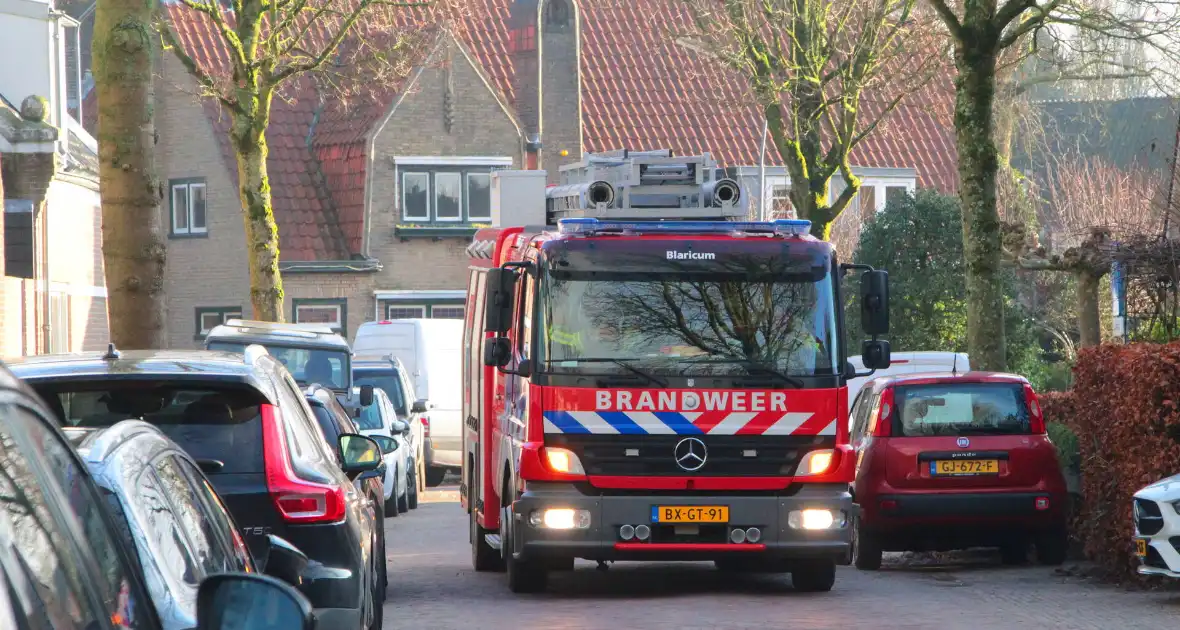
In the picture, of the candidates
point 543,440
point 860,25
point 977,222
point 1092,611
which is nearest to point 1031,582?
point 1092,611

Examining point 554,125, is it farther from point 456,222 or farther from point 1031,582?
point 1031,582

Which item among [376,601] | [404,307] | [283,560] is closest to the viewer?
[283,560]

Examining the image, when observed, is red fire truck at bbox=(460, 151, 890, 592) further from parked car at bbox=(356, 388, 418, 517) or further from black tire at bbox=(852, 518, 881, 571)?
parked car at bbox=(356, 388, 418, 517)

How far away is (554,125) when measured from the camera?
47.5 metres

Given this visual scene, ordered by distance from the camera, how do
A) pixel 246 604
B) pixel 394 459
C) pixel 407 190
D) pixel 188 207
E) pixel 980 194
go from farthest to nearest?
1. pixel 188 207
2. pixel 407 190
3. pixel 394 459
4. pixel 980 194
5. pixel 246 604

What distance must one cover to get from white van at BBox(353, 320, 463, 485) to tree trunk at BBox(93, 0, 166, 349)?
21.5 metres

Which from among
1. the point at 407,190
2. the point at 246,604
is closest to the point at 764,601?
the point at 246,604

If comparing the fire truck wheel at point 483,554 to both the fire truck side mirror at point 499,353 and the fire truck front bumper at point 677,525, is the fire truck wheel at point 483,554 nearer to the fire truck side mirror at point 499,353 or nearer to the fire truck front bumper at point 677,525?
the fire truck side mirror at point 499,353

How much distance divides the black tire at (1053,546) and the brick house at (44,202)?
16.0 m

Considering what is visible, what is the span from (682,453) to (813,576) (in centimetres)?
165

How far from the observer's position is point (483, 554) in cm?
1633

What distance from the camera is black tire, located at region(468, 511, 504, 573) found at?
16.2m

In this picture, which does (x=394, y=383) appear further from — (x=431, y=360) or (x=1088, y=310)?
(x=1088, y=310)

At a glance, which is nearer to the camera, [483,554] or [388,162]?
[483,554]
